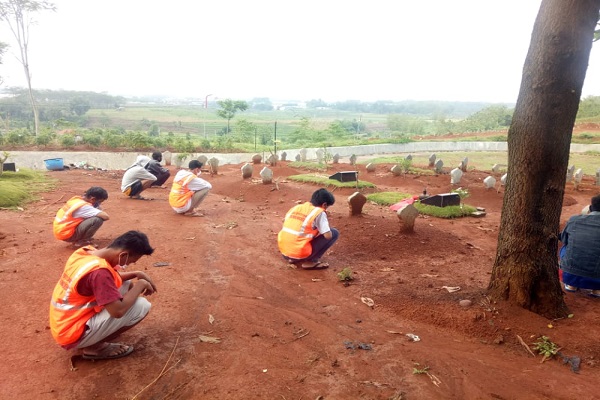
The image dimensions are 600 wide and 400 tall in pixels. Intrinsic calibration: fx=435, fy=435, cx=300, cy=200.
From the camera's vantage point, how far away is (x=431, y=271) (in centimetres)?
618

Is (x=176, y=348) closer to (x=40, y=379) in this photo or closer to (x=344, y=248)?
(x=40, y=379)

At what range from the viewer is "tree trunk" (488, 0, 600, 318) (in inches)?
164

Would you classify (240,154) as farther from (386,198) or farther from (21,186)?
(386,198)

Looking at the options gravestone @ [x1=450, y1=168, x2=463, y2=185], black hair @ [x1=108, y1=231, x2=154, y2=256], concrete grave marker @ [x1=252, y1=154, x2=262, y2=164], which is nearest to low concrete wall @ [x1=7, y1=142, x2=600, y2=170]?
concrete grave marker @ [x1=252, y1=154, x2=262, y2=164]

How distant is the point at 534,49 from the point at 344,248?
13.0 ft

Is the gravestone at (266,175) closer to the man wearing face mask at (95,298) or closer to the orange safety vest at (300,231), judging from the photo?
the orange safety vest at (300,231)

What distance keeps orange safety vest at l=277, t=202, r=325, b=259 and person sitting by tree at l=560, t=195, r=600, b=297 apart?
10.0 ft

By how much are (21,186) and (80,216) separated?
6626mm

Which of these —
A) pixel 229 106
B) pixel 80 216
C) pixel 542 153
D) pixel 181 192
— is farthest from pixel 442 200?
pixel 229 106

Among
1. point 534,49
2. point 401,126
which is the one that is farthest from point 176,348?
point 401,126

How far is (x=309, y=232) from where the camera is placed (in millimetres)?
5805

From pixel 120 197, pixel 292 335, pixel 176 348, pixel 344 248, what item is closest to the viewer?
pixel 176 348

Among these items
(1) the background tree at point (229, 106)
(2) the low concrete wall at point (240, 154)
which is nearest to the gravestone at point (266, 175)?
(2) the low concrete wall at point (240, 154)

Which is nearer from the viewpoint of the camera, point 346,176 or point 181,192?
point 181,192
